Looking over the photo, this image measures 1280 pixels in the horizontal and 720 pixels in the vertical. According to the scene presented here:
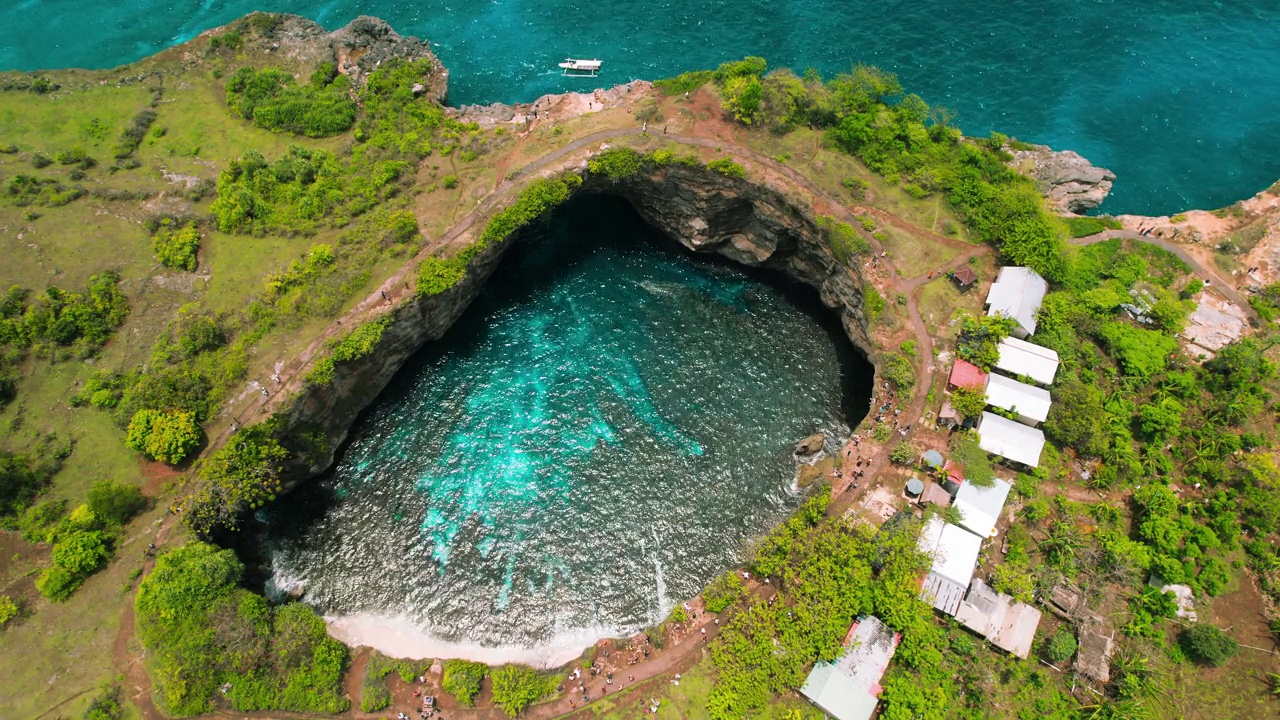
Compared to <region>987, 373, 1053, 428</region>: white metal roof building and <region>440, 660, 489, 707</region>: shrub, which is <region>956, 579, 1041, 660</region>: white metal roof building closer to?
<region>987, 373, 1053, 428</region>: white metal roof building

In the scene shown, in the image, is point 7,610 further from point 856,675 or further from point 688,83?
point 688,83

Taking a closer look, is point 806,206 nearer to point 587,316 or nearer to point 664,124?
point 664,124

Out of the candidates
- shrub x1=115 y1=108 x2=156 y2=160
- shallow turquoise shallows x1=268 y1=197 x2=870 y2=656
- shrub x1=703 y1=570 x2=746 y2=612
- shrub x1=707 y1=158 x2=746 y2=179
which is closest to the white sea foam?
shallow turquoise shallows x1=268 y1=197 x2=870 y2=656

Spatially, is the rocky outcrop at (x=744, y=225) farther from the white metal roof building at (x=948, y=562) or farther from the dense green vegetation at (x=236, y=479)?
the dense green vegetation at (x=236, y=479)

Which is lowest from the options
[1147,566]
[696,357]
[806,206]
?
[1147,566]

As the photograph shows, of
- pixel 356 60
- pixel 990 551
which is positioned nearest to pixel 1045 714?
pixel 990 551

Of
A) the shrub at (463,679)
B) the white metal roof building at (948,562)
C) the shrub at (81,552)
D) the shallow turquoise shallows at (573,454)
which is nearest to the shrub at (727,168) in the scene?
the shallow turquoise shallows at (573,454)

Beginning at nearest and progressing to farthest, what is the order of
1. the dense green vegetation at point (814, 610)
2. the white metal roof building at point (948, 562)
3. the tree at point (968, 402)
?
the dense green vegetation at point (814, 610), the white metal roof building at point (948, 562), the tree at point (968, 402)
